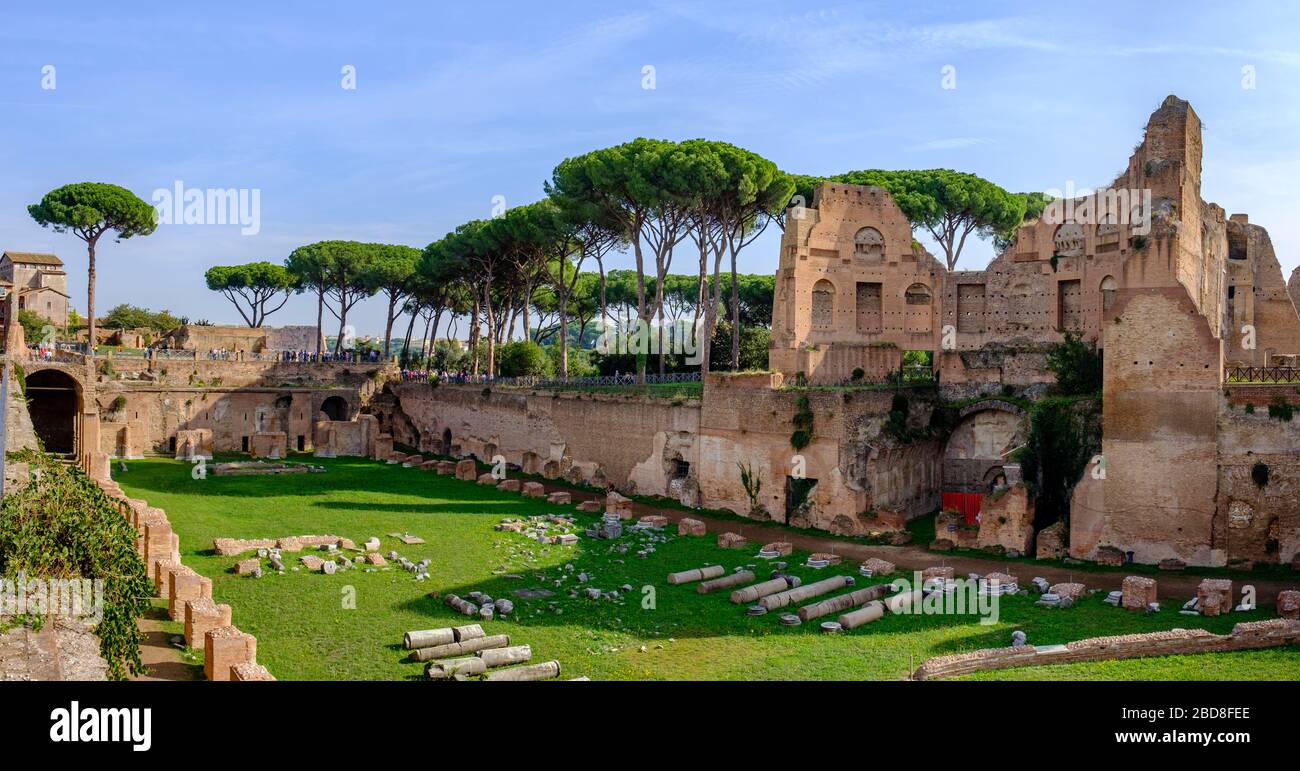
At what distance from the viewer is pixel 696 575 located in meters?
16.4

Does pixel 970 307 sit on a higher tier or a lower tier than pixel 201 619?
higher

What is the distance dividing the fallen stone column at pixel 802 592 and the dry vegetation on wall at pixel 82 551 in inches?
327

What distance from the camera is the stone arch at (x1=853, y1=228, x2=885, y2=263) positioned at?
92.7 ft

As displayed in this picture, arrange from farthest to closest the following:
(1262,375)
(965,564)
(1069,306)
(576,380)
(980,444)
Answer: (576,380), (1069,306), (980,444), (965,564), (1262,375)

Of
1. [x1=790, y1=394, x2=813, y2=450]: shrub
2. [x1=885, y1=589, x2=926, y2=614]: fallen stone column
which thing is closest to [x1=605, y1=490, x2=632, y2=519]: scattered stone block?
[x1=790, y1=394, x2=813, y2=450]: shrub

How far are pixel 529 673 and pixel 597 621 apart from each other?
8.68 ft

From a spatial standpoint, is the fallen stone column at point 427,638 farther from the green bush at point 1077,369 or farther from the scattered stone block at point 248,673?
the green bush at point 1077,369

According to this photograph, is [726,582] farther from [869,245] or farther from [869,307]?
[869,245]

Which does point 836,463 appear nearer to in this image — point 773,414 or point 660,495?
point 773,414

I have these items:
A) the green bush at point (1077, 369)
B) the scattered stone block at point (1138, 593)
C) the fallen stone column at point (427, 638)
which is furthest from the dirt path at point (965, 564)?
the fallen stone column at point (427, 638)

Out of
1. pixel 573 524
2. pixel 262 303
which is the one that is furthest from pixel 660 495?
pixel 262 303

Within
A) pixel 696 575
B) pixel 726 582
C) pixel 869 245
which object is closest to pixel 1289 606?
pixel 726 582

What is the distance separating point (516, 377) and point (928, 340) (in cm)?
1438

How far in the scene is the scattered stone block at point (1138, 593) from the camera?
14.4 meters
